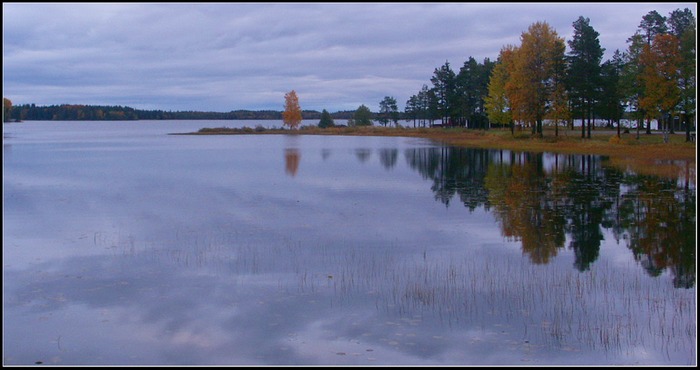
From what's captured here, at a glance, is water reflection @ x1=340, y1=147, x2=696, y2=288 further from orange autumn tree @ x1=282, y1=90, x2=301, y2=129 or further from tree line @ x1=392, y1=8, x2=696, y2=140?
orange autumn tree @ x1=282, y1=90, x2=301, y2=129

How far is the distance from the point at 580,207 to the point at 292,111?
120659mm

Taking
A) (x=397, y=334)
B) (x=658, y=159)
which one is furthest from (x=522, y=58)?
(x=397, y=334)

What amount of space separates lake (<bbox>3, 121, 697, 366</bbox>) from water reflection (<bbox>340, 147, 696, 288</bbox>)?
0.11 meters

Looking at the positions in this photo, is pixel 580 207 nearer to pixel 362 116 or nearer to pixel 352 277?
pixel 352 277

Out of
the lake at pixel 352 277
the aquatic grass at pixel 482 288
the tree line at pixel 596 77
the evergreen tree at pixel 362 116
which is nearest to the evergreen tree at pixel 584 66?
the tree line at pixel 596 77

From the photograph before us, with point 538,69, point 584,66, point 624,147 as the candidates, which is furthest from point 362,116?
point 624,147

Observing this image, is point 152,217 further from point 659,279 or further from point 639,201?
point 639,201

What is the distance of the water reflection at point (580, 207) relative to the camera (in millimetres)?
16759

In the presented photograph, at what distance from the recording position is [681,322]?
11.3m

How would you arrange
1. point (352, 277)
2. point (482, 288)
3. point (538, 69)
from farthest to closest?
point (538, 69) < point (352, 277) < point (482, 288)

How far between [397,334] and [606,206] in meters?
16.0

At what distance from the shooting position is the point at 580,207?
959 inches

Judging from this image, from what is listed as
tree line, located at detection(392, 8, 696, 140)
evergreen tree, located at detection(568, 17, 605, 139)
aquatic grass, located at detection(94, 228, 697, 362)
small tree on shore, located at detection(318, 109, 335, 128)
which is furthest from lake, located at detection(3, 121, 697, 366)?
small tree on shore, located at detection(318, 109, 335, 128)

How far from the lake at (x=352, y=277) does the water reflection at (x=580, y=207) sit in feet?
0.37
